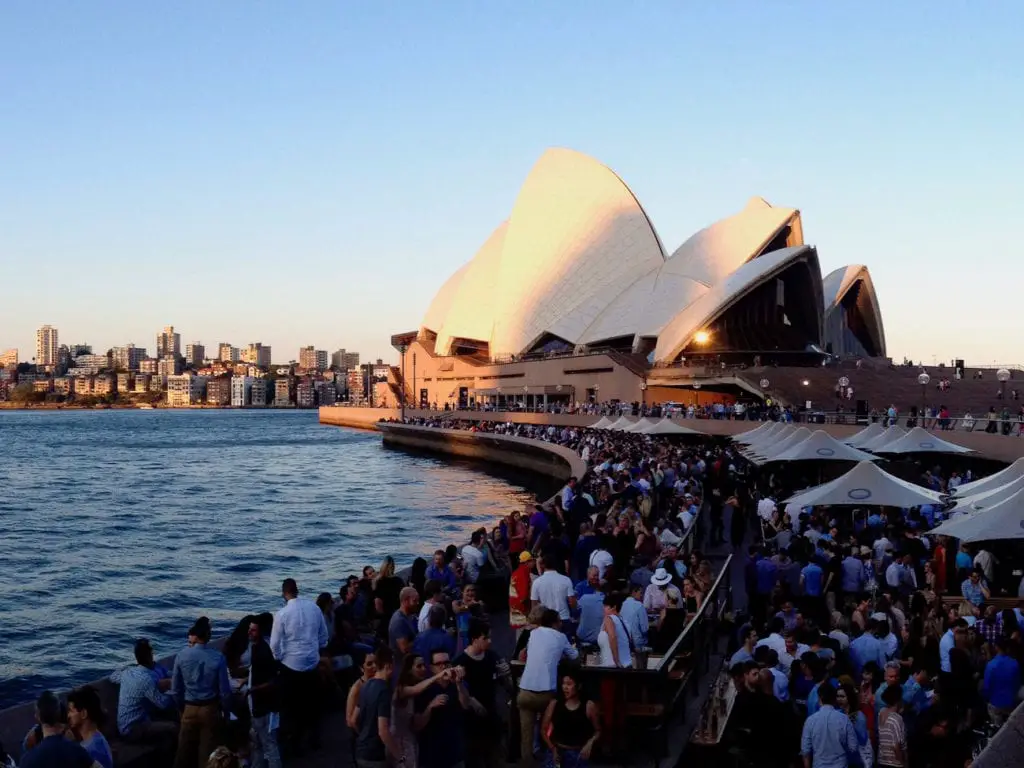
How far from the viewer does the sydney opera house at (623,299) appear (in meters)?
45.2

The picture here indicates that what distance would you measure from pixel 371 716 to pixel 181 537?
69.1ft

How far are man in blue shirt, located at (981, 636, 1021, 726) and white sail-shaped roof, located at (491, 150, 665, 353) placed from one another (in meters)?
49.0

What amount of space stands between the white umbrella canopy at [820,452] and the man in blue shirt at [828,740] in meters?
10.9

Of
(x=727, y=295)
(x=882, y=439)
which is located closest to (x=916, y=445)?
(x=882, y=439)

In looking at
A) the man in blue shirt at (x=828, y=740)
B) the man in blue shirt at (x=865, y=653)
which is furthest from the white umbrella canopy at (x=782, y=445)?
the man in blue shirt at (x=828, y=740)

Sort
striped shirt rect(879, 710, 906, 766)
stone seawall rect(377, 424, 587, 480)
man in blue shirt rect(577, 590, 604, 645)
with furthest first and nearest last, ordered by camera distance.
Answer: stone seawall rect(377, 424, 587, 480) → man in blue shirt rect(577, 590, 604, 645) → striped shirt rect(879, 710, 906, 766)

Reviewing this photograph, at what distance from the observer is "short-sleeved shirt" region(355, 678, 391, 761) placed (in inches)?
173

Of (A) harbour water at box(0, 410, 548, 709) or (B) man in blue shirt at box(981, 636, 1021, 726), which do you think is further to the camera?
(A) harbour water at box(0, 410, 548, 709)

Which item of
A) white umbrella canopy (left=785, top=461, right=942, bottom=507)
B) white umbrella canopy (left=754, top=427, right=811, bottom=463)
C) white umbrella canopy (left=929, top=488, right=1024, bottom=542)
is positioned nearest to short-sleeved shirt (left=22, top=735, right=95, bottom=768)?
white umbrella canopy (left=929, top=488, right=1024, bottom=542)

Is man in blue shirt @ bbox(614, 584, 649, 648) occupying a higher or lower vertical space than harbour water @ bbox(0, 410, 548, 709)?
higher

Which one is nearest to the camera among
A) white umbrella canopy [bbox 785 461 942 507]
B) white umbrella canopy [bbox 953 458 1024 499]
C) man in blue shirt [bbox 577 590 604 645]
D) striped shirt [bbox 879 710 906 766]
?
striped shirt [bbox 879 710 906 766]

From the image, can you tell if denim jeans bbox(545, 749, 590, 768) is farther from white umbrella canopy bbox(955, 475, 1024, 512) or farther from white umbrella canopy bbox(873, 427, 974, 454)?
white umbrella canopy bbox(873, 427, 974, 454)

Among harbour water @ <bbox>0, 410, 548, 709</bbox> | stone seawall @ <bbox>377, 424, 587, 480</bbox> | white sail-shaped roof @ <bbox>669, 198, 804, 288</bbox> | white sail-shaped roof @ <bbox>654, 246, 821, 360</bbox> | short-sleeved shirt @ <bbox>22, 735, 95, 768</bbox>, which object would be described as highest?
white sail-shaped roof @ <bbox>669, 198, 804, 288</bbox>

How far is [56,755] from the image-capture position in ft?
12.7
